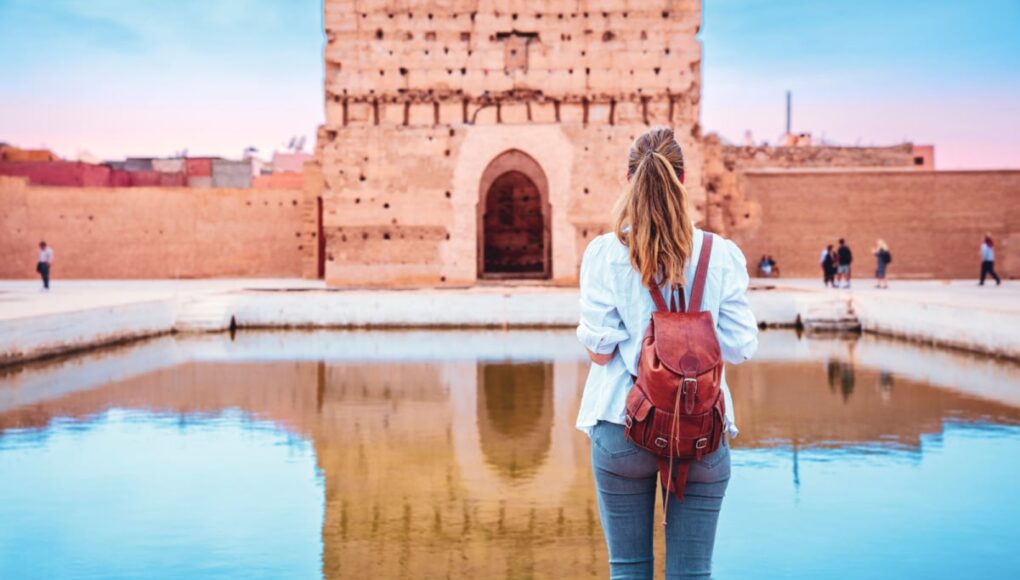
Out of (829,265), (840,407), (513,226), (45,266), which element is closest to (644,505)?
(840,407)

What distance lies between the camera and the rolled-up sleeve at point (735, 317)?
233 cm

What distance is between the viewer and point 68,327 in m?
10.5

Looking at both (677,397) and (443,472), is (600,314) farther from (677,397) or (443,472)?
(443,472)

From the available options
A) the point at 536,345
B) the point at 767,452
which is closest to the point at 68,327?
the point at 536,345

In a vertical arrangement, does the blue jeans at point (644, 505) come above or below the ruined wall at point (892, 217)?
below

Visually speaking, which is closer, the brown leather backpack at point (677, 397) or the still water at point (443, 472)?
the brown leather backpack at point (677, 397)

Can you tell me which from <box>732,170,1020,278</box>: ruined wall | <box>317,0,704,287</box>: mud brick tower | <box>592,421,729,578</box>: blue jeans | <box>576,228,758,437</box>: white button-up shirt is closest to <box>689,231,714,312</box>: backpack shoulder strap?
<box>576,228,758,437</box>: white button-up shirt

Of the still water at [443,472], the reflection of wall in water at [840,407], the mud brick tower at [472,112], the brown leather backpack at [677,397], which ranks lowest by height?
the still water at [443,472]

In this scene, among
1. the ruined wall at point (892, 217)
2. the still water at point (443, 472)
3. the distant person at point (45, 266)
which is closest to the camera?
the still water at point (443, 472)

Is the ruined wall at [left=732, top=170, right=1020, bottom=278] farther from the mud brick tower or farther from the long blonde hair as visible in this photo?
the long blonde hair

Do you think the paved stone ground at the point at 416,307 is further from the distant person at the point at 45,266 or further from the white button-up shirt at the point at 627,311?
the white button-up shirt at the point at 627,311

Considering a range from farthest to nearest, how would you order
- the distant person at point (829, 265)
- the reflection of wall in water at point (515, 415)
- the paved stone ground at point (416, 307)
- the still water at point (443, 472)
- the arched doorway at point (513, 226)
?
1. the arched doorway at point (513, 226)
2. the distant person at point (829, 265)
3. the paved stone ground at point (416, 307)
4. the reflection of wall in water at point (515, 415)
5. the still water at point (443, 472)

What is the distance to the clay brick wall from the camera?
21688 millimetres

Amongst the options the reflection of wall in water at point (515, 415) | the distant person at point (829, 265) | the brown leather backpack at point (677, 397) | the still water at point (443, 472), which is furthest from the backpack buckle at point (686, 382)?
the distant person at point (829, 265)
